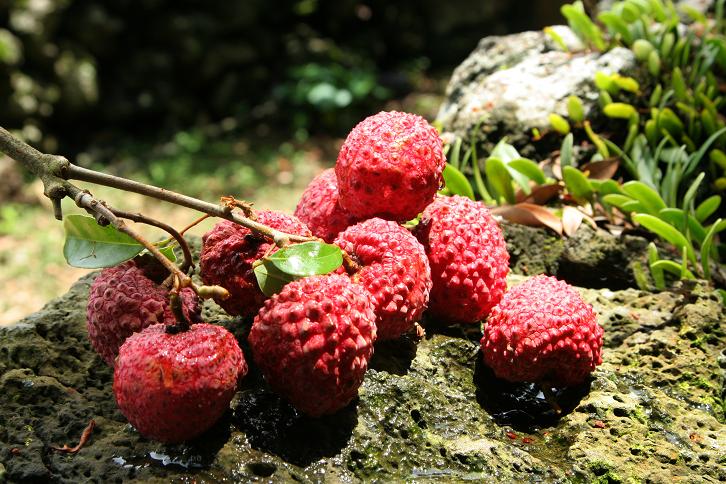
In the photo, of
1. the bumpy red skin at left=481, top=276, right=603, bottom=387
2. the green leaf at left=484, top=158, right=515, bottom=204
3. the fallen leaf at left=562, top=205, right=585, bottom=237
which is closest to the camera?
the bumpy red skin at left=481, top=276, right=603, bottom=387

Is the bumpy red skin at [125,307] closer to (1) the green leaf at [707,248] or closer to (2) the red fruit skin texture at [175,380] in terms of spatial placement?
(2) the red fruit skin texture at [175,380]

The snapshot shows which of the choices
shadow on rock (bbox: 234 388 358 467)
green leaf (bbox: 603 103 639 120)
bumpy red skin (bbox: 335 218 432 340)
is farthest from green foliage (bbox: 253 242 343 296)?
green leaf (bbox: 603 103 639 120)

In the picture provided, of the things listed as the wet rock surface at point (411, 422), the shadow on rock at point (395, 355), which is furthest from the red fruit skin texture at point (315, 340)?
the shadow on rock at point (395, 355)

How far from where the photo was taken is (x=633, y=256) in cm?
223

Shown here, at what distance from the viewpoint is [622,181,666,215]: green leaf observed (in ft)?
7.45

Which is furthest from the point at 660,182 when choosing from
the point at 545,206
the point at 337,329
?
the point at 337,329

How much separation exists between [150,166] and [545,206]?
462 centimetres

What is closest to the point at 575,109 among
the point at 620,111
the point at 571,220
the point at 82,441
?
the point at 620,111

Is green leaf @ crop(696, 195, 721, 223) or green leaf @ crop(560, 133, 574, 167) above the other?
green leaf @ crop(560, 133, 574, 167)

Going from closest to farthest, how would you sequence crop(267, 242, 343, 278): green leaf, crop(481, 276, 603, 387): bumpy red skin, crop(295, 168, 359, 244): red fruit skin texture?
1. crop(267, 242, 343, 278): green leaf
2. crop(481, 276, 603, 387): bumpy red skin
3. crop(295, 168, 359, 244): red fruit skin texture

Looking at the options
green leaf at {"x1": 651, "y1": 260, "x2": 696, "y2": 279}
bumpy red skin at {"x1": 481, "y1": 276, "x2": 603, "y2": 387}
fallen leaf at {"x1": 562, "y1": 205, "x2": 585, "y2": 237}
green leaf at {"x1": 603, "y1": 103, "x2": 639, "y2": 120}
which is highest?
green leaf at {"x1": 603, "y1": 103, "x2": 639, "y2": 120}

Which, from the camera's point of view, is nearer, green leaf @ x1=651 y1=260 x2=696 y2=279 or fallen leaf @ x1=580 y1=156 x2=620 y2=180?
green leaf @ x1=651 y1=260 x2=696 y2=279

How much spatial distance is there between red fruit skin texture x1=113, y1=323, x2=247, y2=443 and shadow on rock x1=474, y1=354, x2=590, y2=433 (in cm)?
61

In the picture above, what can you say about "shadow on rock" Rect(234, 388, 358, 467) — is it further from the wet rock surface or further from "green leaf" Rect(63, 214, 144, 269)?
"green leaf" Rect(63, 214, 144, 269)
